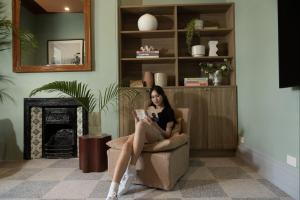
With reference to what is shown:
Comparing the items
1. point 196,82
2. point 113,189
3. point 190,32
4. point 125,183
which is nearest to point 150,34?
point 190,32

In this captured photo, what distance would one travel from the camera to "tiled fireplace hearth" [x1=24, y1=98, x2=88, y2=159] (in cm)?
367

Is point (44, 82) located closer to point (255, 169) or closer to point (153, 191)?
point (153, 191)

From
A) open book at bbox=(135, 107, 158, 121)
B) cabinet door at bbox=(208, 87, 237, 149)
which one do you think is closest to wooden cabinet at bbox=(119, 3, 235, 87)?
cabinet door at bbox=(208, 87, 237, 149)

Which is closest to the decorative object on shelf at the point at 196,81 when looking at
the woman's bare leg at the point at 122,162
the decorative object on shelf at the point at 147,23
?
the decorative object on shelf at the point at 147,23

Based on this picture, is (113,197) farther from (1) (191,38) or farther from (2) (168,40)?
(2) (168,40)

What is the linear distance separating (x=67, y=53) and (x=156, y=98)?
173 cm

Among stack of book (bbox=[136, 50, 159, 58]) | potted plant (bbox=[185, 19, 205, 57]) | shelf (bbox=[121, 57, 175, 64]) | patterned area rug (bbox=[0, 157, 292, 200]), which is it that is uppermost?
potted plant (bbox=[185, 19, 205, 57])

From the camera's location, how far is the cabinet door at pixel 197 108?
11.8 feet

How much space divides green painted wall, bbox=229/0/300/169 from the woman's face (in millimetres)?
1137

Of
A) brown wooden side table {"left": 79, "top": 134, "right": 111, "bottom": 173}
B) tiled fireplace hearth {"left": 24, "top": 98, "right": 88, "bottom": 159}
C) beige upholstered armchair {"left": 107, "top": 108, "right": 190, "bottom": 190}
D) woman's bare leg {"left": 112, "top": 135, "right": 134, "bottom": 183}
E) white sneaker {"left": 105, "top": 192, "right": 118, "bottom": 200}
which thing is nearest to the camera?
white sneaker {"left": 105, "top": 192, "right": 118, "bottom": 200}

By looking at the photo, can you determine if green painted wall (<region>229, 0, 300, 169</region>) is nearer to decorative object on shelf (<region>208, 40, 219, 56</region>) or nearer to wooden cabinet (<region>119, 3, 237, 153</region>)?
wooden cabinet (<region>119, 3, 237, 153</region>)

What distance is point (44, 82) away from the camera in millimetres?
3707

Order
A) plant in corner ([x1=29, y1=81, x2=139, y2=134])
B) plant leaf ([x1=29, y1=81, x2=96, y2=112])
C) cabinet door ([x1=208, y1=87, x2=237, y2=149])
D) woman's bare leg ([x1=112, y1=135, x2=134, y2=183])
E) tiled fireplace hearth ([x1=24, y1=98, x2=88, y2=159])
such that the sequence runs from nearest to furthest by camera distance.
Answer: woman's bare leg ([x1=112, y1=135, x2=134, y2=183]) < plant leaf ([x1=29, y1=81, x2=96, y2=112]) < plant in corner ([x1=29, y1=81, x2=139, y2=134]) < cabinet door ([x1=208, y1=87, x2=237, y2=149]) < tiled fireplace hearth ([x1=24, y1=98, x2=88, y2=159])

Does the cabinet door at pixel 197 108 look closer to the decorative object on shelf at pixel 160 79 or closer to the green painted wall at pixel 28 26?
the decorative object on shelf at pixel 160 79
